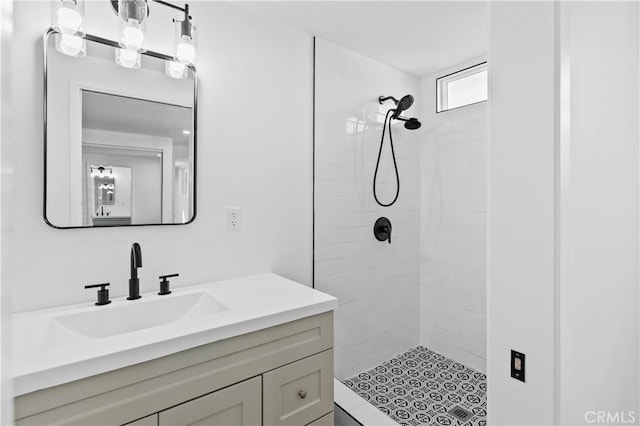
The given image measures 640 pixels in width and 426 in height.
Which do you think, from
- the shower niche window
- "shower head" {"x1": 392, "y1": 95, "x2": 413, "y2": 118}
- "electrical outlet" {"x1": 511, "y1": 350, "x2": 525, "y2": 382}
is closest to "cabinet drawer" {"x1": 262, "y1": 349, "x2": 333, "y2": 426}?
"electrical outlet" {"x1": 511, "y1": 350, "x2": 525, "y2": 382}

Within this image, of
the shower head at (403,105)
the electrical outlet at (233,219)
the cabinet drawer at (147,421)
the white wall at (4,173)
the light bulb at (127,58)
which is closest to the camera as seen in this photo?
the white wall at (4,173)

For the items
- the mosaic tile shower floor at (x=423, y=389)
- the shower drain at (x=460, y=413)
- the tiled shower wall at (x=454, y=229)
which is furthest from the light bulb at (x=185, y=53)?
the shower drain at (x=460, y=413)

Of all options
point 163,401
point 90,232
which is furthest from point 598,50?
point 90,232

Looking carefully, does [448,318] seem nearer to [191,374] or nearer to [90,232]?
[191,374]

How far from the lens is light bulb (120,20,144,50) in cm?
129

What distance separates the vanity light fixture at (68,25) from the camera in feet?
3.87

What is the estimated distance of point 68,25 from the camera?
3.90 ft

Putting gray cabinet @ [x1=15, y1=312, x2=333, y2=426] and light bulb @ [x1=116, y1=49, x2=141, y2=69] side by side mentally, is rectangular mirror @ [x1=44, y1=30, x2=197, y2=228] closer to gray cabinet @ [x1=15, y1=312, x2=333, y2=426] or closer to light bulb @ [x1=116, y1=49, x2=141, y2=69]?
light bulb @ [x1=116, y1=49, x2=141, y2=69]

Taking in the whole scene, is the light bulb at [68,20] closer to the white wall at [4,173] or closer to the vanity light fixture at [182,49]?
the vanity light fixture at [182,49]

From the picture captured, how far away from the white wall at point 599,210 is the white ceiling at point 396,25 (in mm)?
813

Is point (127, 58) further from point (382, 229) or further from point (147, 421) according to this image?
point (382, 229)

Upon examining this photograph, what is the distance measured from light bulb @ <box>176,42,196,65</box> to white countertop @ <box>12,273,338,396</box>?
0.96 metres

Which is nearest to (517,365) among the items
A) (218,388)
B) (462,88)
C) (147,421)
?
(218,388)

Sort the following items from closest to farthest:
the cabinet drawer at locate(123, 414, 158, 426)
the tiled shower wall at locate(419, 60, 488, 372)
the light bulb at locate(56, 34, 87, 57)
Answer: the cabinet drawer at locate(123, 414, 158, 426) < the light bulb at locate(56, 34, 87, 57) < the tiled shower wall at locate(419, 60, 488, 372)
